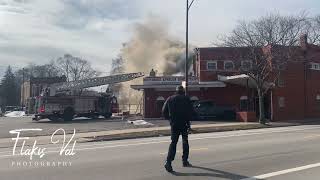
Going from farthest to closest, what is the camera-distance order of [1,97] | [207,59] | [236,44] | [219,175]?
1. [1,97]
2. [207,59]
3. [236,44]
4. [219,175]

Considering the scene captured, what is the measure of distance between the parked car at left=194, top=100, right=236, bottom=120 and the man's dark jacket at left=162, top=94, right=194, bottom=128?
105 ft

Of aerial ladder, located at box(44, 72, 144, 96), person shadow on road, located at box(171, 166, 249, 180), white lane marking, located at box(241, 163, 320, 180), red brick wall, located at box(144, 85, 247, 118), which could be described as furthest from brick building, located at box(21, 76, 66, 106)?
person shadow on road, located at box(171, 166, 249, 180)

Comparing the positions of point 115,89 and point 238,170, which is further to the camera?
point 115,89

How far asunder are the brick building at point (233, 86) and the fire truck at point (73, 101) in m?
5.60

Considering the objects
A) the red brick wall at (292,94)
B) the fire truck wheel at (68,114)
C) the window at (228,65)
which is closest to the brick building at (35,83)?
the fire truck wheel at (68,114)

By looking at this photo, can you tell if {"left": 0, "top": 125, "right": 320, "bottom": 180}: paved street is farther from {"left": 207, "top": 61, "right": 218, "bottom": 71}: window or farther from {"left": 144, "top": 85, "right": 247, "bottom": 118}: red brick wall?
{"left": 207, "top": 61, "right": 218, "bottom": 71}: window

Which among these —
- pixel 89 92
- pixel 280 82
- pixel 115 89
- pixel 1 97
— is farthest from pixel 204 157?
pixel 1 97

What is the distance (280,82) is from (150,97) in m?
11.5

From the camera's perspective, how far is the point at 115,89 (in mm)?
93625

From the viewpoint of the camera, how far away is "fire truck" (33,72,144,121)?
153 feet

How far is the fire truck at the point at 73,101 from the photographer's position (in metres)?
46.7

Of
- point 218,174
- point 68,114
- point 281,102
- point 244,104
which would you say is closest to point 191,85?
point 244,104

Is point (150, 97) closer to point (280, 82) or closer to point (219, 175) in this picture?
point (280, 82)

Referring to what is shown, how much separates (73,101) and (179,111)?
3746cm
